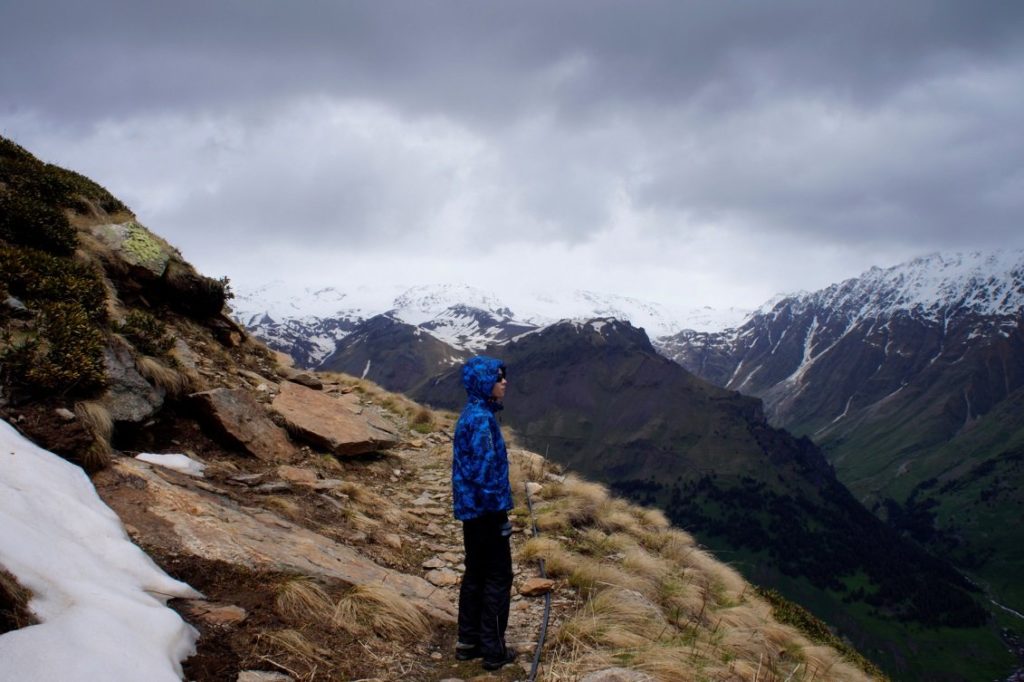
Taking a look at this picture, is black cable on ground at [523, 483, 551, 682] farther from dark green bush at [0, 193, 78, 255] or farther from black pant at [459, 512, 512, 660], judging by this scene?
dark green bush at [0, 193, 78, 255]

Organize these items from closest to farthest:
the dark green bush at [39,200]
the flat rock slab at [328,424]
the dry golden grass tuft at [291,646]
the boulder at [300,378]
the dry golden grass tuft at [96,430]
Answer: the dry golden grass tuft at [291,646]
the dry golden grass tuft at [96,430]
the dark green bush at [39,200]
the flat rock slab at [328,424]
the boulder at [300,378]

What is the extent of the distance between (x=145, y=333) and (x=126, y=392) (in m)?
2.79

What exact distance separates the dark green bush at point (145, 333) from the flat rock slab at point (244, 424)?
1617 millimetres

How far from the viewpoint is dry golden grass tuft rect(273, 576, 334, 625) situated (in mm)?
6594

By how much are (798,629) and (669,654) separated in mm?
6978

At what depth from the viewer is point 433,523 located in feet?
40.0

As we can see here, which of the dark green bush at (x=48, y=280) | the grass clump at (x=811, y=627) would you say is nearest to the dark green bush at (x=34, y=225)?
the dark green bush at (x=48, y=280)

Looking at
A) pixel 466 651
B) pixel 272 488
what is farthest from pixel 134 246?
pixel 466 651

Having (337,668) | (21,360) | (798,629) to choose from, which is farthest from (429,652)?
(798,629)

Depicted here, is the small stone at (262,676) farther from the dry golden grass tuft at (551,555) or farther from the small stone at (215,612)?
the dry golden grass tuft at (551,555)

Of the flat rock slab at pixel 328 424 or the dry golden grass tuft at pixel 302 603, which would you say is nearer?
the dry golden grass tuft at pixel 302 603

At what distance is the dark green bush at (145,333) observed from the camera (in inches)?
475

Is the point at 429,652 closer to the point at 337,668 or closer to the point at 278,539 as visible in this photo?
the point at 337,668

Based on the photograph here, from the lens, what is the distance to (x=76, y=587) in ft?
16.4
